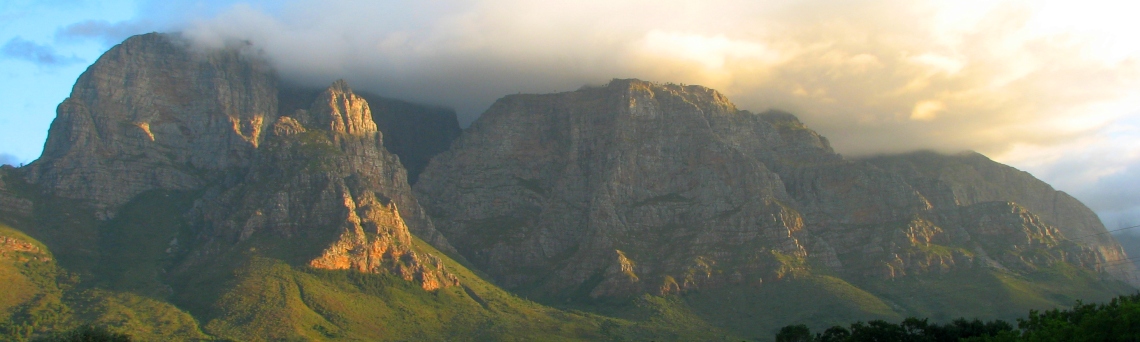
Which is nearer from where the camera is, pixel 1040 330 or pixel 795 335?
pixel 1040 330

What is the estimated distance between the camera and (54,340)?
152250 mm

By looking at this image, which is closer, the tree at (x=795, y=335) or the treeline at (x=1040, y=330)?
the treeline at (x=1040, y=330)

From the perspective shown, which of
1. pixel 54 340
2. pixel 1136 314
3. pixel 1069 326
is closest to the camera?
pixel 1136 314

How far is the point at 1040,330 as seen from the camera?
148250 millimetres

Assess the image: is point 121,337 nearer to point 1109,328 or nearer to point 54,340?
point 54,340

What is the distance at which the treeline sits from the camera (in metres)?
127

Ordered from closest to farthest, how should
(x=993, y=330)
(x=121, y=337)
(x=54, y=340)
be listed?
(x=54, y=340)
(x=121, y=337)
(x=993, y=330)

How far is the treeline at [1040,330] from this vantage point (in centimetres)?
12656

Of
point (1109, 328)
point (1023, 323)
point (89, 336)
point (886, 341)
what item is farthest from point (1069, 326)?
point (89, 336)

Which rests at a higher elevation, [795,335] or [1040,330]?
[1040,330]

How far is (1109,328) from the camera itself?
419 ft

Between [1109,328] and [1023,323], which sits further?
[1023,323]

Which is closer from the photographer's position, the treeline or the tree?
the treeline

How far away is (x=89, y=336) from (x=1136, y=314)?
462ft
